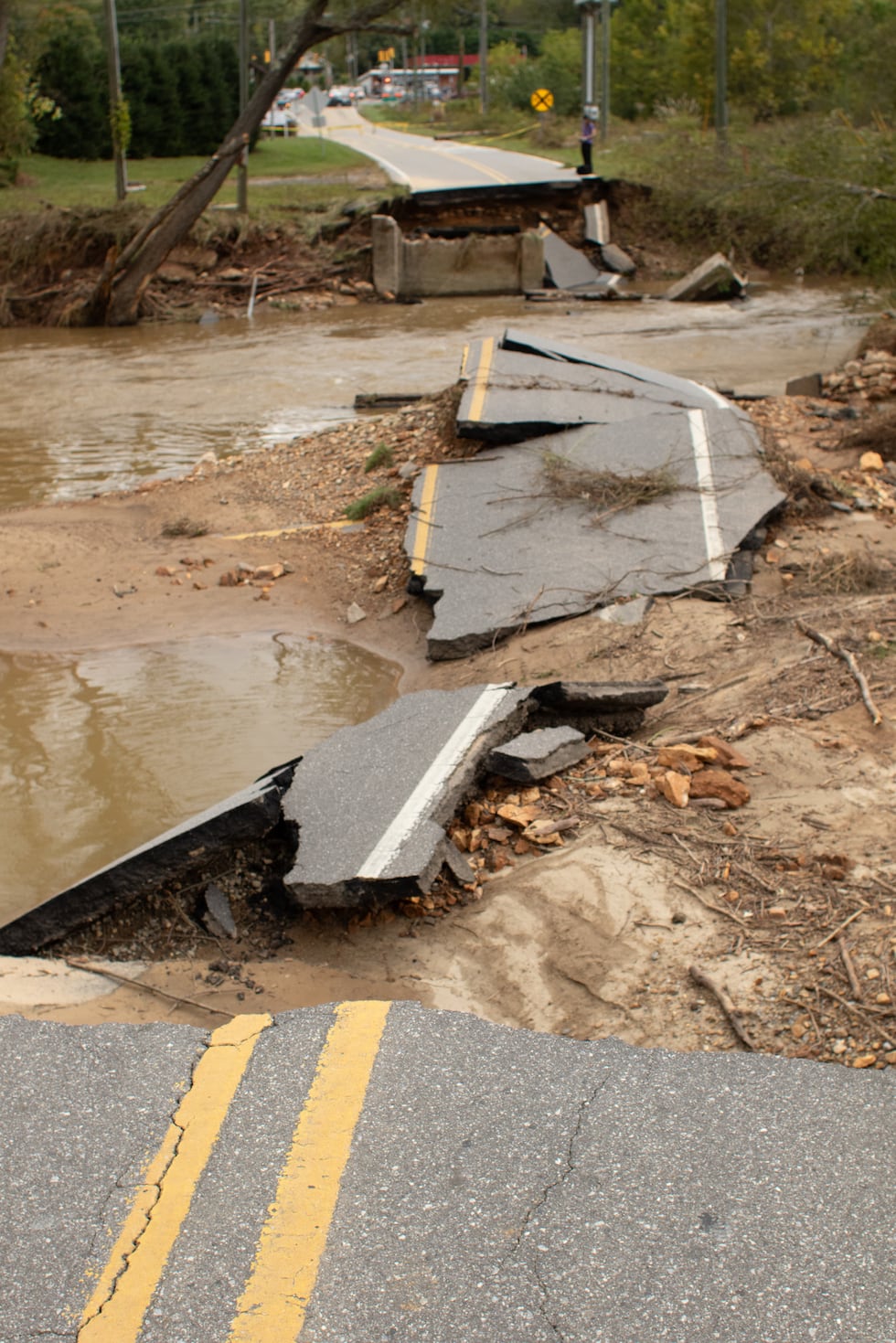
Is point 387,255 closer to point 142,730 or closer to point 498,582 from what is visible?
point 498,582

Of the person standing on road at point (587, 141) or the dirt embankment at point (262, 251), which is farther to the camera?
the person standing on road at point (587, 141)

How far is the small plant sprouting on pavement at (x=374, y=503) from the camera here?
993 cm

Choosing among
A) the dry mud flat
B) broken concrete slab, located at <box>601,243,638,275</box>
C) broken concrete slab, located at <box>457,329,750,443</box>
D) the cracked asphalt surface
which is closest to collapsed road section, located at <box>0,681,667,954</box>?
the dry mud flat

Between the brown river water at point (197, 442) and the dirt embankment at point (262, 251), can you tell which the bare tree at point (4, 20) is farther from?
the brown river water at point (197, 442)

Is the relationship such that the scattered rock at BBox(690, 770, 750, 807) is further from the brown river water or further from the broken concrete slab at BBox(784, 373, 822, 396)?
the broken concrete slab at BBox(784, 373, 822, 396)

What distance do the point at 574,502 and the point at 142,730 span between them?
343 cm

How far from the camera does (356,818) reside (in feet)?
15.4

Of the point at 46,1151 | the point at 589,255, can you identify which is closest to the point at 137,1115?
the point at 46,1151

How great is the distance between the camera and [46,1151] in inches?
120

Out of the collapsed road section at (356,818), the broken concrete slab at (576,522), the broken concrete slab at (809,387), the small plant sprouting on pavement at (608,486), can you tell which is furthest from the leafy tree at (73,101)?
the collapsed road section at (356,818)

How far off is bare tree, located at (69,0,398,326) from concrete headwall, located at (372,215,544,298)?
392cm

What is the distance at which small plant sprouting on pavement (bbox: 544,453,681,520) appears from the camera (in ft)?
27.6

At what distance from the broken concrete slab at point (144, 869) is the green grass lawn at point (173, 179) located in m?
24.8

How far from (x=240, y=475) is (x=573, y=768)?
7.25 m
